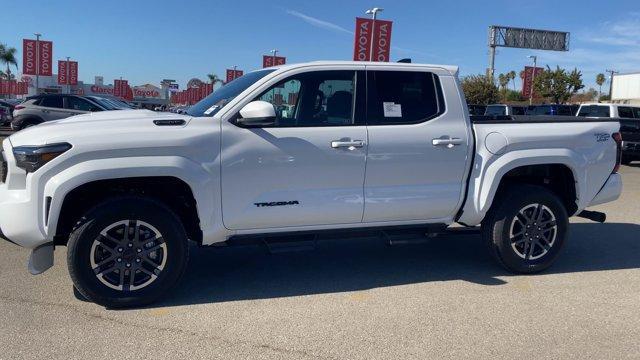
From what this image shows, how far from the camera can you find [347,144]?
4.70 metres

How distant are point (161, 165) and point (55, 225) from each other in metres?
0.88

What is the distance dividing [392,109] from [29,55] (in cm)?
3296

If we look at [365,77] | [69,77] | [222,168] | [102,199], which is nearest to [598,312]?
[365,77]

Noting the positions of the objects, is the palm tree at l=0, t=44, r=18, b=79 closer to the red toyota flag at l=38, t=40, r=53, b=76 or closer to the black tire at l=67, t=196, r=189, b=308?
the red toyota flag at l=38, t=40, r=53, b=76

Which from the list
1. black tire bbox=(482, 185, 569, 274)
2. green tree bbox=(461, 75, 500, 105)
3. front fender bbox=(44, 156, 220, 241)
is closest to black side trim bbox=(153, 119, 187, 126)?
front fender bbox=(44, 156, 220, 241)

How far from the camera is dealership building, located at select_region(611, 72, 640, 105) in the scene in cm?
6309

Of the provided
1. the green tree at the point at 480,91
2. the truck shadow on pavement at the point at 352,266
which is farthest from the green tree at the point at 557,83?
the truck shadow on pavement at the point at 352,266

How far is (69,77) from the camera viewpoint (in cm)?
4422

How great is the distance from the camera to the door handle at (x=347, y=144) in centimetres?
467

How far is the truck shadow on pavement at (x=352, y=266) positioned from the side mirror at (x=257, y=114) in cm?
147

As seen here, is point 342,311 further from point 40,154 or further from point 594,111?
point 594,111

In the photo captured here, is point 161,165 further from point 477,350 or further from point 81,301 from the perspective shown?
point 477,350

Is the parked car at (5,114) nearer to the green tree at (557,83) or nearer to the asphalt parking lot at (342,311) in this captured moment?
the asphalt parking lot at (342,311)

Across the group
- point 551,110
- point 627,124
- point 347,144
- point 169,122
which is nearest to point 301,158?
point 347,144
